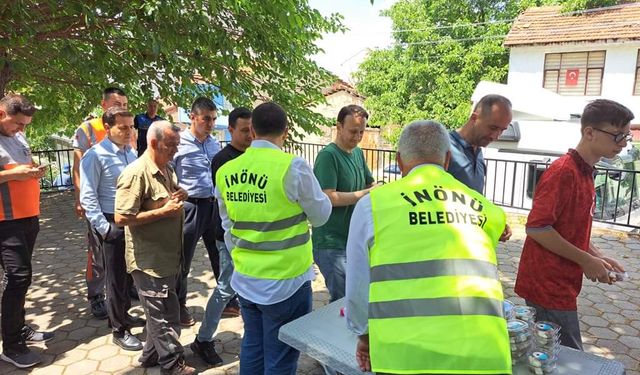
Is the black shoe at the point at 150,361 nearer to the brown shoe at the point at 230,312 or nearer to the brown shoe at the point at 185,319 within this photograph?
the brown shoe at the point at 185,319

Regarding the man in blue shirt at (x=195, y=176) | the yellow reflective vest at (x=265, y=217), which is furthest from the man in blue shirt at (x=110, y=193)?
the yellow reflective vest at (x=265, y=217)

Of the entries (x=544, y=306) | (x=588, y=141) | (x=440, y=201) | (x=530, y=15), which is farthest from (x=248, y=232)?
(x=530, y=15)

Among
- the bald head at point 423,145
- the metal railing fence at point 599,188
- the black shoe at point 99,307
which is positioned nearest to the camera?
the bald head at point 423,145

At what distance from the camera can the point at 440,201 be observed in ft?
4.89

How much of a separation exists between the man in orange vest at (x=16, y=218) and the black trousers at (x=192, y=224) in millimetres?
1153

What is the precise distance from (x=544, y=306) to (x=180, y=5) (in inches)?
169

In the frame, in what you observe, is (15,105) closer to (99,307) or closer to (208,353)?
(99,307)

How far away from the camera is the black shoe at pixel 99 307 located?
4.21m

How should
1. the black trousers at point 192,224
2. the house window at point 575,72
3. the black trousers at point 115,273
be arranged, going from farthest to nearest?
the house window at point 575,72, the black trousers at point 192,224, the black trousers at point 115,273

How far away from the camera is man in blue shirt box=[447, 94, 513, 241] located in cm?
279

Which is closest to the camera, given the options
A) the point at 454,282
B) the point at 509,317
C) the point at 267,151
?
the point at 454,282

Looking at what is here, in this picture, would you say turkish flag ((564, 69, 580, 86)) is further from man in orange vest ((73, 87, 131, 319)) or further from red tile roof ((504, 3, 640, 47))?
man in orange vest ((73, 87, 131, 319))

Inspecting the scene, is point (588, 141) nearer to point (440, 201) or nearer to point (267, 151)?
point (440, 201)

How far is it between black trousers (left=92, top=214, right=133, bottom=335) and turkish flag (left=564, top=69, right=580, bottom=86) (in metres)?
23.2
